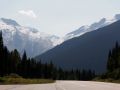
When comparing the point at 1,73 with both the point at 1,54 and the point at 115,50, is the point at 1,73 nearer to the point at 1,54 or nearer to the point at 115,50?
the point at 1,54

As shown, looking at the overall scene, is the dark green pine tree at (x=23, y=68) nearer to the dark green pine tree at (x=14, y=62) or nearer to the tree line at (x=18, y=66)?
the tree line at (x=18, y=66)

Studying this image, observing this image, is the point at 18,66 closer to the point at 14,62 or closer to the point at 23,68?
the point at 23,68

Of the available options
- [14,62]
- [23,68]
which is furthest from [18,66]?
[14,62]

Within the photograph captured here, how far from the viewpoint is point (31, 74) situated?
572ft

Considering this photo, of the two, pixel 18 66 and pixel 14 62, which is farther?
pixel 18 66

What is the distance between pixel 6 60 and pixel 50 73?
67.2 metres

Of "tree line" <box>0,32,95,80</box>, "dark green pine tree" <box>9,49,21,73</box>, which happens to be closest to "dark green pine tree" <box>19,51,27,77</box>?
"tree line" <box>0,32,95,80</box>

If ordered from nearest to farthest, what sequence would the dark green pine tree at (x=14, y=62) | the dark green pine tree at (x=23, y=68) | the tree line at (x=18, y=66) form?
the tree line at (x=18, y=66) → the dark green pine tree at (x=14, y=62) → the dark green pine tree at (x=23, y=68)

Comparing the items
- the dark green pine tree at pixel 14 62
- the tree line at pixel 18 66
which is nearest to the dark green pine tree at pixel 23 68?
the tree line at pixel 18 66

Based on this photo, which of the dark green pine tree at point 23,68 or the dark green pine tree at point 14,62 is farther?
the dark green pine tree at point 23,68

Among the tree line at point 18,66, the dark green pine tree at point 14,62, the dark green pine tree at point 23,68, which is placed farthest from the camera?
the dark green pine tree at point 23,68

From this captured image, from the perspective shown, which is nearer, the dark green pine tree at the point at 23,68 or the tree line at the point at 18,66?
the tree line at the point at 18,66

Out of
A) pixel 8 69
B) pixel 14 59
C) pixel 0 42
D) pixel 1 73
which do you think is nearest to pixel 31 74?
pixel 14 59

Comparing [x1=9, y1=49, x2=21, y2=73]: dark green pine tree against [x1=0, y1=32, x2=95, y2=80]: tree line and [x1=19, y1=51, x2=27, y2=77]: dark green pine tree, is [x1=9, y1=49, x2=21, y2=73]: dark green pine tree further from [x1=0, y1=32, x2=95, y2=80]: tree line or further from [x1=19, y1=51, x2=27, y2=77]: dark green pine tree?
[x1=19, y1=51, x2=27, y2=77]: dark green pine tree
